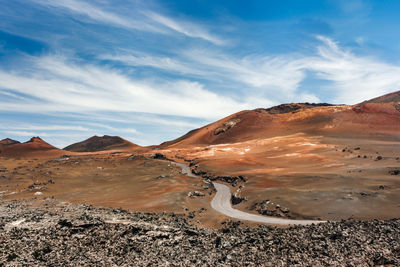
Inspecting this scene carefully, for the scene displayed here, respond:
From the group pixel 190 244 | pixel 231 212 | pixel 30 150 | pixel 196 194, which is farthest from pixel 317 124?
pixel 30 150

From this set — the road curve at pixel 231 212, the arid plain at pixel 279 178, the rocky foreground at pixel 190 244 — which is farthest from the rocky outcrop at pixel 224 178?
the rocky foreground at pixel 190 244

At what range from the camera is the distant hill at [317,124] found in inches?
4961

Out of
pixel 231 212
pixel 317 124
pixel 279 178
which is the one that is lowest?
pixel 231 212

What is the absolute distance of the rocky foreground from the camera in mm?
22859

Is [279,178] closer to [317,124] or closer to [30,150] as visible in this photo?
[317,124]

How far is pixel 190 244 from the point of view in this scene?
88.7 ft

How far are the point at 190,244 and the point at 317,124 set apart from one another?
433ft

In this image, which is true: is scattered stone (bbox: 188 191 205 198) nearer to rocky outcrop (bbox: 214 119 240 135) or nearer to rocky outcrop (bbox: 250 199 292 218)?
rocky outcrop (bbox: 250 199 292 218)

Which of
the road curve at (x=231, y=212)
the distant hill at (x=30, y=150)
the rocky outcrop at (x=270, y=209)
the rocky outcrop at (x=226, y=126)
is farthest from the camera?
the rocky outcrop at (x=226, y=126)

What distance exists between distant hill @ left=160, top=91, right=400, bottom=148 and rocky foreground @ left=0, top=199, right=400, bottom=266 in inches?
4148

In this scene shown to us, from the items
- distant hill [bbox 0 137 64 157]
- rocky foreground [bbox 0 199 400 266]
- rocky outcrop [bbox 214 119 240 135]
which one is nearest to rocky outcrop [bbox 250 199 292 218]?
rocky foreground [bbox 0 199 400 266]

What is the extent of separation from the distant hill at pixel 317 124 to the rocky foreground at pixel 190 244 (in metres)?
105

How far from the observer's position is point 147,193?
196 feet

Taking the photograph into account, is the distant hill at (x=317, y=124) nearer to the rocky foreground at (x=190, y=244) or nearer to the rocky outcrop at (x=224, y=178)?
the rocky outcrop at (x=224, y=178)
